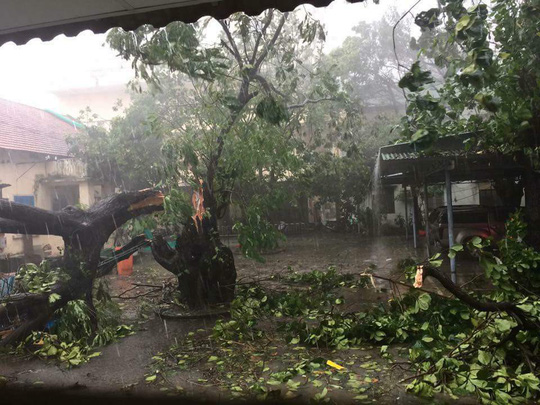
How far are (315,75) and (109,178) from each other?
209 inches

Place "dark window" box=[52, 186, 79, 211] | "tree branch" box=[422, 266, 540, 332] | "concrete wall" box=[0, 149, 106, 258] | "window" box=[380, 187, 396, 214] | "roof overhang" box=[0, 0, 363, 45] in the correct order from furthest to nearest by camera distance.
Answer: "window" box=[380, 187, 396, 214] < "dark window" box=[52, 186, 79, 211] < "concrete wall" box=[0, 149, 106, 258] < "tree branch" box=[422, 266, 540, 332] < "roof overhang" box=[0, 0, 363, 45]

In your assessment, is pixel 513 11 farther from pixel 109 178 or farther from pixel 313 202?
pixel 109 178

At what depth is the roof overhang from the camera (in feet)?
8.66

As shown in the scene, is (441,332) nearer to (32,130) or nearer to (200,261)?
(200,261)

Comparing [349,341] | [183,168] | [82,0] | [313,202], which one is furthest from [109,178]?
[82,0]

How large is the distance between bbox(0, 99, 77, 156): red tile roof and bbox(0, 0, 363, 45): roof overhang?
616 centimetres

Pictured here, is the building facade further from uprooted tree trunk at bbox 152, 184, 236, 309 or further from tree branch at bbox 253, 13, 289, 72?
tree branch at bbox 253, 13, 289, 72

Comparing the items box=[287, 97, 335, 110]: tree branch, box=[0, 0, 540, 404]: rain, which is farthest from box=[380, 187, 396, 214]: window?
box=[287, 97, 335, 110]: tree branch

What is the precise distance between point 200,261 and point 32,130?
5.86 metres

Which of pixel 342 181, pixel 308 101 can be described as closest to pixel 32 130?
pixel 308 101

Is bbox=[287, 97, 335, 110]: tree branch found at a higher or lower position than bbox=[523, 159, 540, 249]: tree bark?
higher

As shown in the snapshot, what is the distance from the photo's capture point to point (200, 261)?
6887 mm

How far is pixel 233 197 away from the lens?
7.36 metres

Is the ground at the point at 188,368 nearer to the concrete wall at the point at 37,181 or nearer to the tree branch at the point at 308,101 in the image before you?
the concrete wall at the point at 37,181
